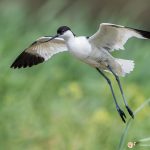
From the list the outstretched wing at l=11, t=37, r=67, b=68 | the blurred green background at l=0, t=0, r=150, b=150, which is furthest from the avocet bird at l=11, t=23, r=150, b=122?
the blurred green background at l=0, t=0, r=150, b=150

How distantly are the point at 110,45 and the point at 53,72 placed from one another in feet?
8.02

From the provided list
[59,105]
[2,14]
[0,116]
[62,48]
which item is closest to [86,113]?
[59,105]

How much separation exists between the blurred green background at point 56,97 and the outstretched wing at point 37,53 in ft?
4.36

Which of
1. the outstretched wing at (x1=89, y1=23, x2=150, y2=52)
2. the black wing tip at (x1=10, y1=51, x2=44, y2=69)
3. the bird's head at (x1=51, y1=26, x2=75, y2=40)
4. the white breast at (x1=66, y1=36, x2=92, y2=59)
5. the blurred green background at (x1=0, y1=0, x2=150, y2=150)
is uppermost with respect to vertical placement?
the blurred green background at (x1=0, y1=0, x2=150, y2=150)

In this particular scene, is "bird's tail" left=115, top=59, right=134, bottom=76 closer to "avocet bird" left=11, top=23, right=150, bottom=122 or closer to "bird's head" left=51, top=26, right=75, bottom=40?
"avocet bird" left=11, top=23, right=150, bottom=122

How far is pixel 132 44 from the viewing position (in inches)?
206

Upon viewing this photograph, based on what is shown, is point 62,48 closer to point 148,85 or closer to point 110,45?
point 110,45

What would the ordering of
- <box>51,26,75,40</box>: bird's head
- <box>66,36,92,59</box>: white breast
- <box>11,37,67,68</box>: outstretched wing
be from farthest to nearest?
<box>11,37,67,68</box>: outstretched wing → <box>51,26,75,40</box>: bird's head → <box>66,36,92,59</box>: white breast

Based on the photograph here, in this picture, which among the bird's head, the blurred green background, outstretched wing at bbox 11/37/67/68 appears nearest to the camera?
the bird's head

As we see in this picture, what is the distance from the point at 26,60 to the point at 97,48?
0.40 m

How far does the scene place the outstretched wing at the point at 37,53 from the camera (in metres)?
2.46

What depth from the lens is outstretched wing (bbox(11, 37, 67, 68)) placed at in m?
2.46

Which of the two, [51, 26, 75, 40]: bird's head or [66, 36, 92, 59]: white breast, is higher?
[51, 26, 75, 40]: bird's head

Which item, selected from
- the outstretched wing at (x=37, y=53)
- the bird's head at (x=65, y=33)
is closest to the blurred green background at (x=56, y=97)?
the outstretched wing at (x=37, y=53)
